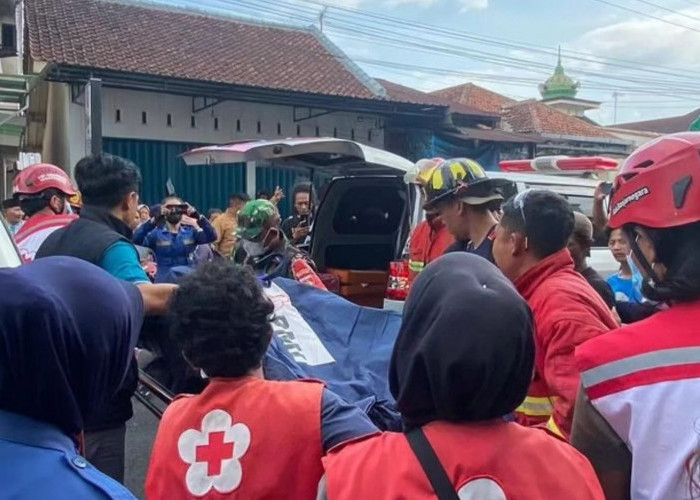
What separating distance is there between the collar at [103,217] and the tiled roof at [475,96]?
A: 2489cm

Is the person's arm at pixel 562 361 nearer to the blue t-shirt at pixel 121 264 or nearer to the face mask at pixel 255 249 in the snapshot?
the blue t-shirt at pixel 121 264

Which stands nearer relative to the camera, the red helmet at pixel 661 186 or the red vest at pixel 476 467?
the red vest at pixel 476 467

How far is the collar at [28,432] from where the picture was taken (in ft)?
4.28

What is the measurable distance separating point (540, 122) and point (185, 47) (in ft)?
38.5

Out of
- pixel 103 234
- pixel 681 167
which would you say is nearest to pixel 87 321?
pixel 681 167

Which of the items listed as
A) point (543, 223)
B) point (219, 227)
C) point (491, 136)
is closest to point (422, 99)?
point (491, 136)

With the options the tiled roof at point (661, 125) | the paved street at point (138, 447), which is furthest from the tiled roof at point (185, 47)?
the tiled roof at point (661, 125)

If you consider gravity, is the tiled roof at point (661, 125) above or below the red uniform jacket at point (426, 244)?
above

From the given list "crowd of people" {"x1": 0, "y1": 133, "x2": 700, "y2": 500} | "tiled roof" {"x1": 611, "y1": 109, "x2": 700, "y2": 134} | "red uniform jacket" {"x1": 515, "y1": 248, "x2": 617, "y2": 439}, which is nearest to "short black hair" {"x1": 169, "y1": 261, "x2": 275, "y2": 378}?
"crowd of people" {"x1": 0, "y1": 133, "x2": 700, "y2": 500}

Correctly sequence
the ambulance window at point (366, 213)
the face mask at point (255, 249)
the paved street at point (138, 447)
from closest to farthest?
the paved street at point (138, 447) < the face mask at point (255, 249) < the ambulance window at point (366, 213)

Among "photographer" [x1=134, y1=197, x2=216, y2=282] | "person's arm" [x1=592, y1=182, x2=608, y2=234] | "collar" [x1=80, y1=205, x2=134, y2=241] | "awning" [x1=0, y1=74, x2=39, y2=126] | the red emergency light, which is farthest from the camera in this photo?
"awning" [x1=0, y1=74, x2=39, y2=126]

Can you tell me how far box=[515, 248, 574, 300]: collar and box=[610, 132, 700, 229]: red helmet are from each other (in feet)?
2.81

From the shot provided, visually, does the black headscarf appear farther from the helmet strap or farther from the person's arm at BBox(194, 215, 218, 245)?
the person's arm at BBox(194, 215, 218, 245)

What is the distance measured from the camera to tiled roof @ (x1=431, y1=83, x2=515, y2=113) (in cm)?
2769
